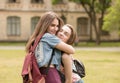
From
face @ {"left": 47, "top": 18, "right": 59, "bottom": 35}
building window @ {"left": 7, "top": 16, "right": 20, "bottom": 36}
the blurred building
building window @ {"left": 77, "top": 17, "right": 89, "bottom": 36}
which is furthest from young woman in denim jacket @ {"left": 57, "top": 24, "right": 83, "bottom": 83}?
building window @ {"left": 77, "top": 17, "right": 89, "bottom": 36}

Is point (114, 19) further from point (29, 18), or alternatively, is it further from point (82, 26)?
point (29, 18)

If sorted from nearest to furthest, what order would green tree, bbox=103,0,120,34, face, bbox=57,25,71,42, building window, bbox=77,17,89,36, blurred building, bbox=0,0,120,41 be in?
face, bbox=57,25,71,42 → green tree, bbox=103,0,120,34 → blurred building, bbox=0,0,120,41 → building window, bbox=77,17,89,36

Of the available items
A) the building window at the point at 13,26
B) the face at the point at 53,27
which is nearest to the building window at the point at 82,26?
the building window at the point at 13,26

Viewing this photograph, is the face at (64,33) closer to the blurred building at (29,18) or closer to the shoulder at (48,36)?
the shoulder at (48,36)

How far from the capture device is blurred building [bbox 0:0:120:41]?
56.8 m

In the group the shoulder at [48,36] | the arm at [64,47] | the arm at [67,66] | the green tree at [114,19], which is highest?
the green tree at [114,19]

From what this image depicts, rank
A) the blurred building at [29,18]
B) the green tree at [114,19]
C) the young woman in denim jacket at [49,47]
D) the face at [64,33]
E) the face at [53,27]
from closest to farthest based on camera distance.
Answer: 1. the young woman in denim jacket at [49,47]
2. the face at [53,27]
3. the face at [64,33]
4. the green tree at [114,19]
5. the blurred building at [29,18]

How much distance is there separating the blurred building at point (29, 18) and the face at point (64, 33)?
50.0 m

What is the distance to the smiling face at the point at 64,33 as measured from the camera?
6.61 m

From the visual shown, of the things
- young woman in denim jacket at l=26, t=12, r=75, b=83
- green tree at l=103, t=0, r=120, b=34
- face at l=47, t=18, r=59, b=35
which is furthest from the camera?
green tree at l=103, t=0, r=120, b=34

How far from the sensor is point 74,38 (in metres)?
6.75

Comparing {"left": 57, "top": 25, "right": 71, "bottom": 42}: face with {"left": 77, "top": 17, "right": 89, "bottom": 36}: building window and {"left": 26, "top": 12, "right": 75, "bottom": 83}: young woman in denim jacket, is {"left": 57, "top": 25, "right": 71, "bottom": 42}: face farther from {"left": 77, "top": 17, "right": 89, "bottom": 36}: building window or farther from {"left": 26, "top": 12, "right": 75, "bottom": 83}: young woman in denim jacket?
{"left": 77, "top": 17, "right": 89, "bottom": 36}: building window

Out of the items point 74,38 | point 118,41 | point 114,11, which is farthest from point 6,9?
point 74,38

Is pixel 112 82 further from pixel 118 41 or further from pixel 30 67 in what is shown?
pixel 118 41
